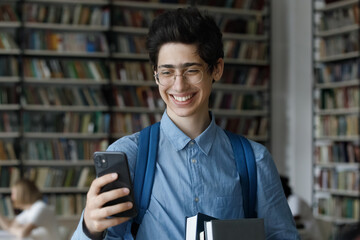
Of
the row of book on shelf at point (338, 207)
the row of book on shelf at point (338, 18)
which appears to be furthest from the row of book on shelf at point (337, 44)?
the row of book on shelf at point (338, 207)

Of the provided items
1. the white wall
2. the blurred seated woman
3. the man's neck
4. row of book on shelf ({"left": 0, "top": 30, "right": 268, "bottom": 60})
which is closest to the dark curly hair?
the man's neck

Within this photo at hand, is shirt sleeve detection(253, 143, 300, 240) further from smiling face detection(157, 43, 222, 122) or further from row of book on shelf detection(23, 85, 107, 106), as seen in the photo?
row of book on shelf detection(23, 85, 107, 106)

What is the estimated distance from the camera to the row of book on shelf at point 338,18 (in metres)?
5.41

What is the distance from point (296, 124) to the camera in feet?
19.9

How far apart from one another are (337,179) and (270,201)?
183 inches

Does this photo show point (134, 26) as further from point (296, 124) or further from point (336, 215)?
point (336, 215)

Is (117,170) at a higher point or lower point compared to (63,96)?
lower

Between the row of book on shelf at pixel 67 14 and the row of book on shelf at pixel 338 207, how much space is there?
10.5 feet

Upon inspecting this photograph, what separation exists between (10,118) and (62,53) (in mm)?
893

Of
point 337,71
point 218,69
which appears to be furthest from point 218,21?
Result: point 218,69

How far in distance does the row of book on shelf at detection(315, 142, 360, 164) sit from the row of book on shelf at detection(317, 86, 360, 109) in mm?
434

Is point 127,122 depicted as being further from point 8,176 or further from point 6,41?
point 6,41

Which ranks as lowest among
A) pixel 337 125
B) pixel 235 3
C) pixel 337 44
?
pixel 337 125

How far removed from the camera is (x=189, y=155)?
1.22m
